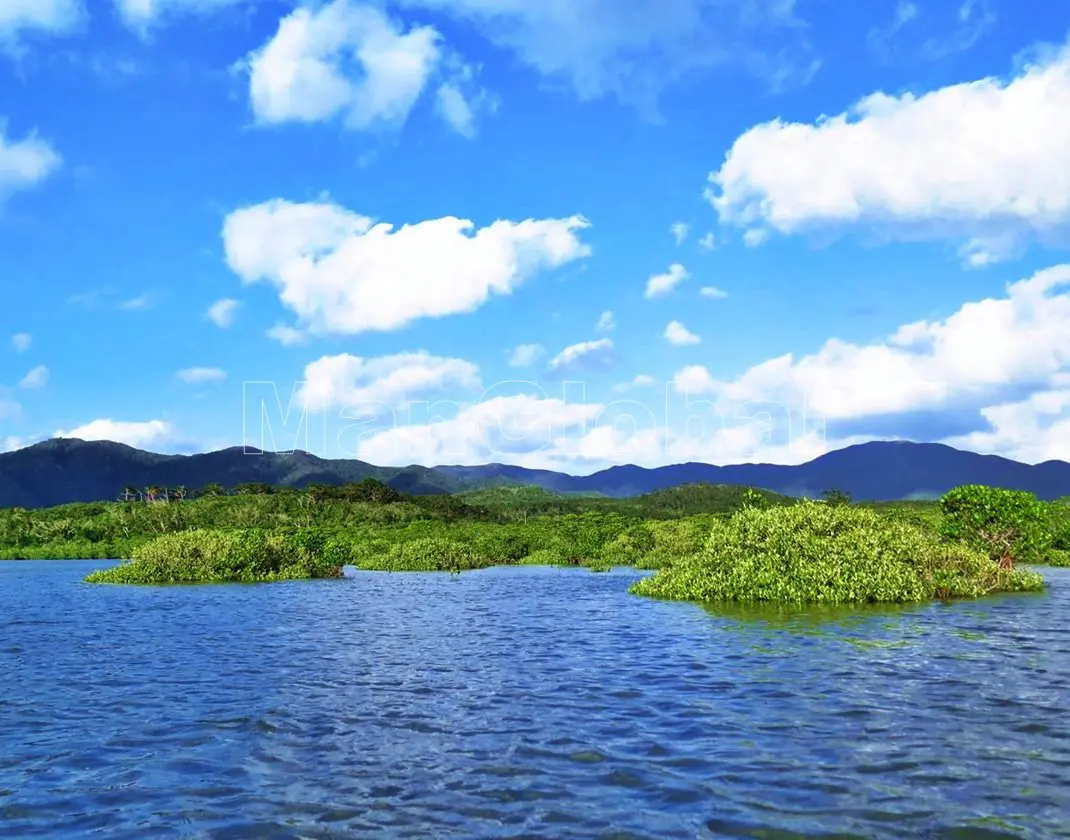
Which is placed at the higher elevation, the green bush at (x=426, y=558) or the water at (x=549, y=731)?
the water at (x=549, y=731)

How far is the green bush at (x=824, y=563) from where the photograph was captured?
35.6 metres

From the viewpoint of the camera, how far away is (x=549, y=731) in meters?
14.8

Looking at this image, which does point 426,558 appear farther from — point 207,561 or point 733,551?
point 733,551

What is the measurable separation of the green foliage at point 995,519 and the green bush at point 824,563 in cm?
830

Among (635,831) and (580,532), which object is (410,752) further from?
(580,532)

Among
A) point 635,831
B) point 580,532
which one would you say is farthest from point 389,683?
point 580,532

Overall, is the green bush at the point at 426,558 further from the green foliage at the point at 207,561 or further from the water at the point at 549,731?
the water at the point at 549,731

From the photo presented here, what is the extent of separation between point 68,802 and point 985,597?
39776 millimetres

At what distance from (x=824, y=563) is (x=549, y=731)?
24.6 metres

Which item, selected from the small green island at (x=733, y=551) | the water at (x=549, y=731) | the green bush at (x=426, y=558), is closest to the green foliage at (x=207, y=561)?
the small green island at (x=733, y=551)

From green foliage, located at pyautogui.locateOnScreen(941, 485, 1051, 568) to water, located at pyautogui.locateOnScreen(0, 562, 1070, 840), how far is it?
21.0 m

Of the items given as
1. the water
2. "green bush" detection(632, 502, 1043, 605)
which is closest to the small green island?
"green bush" detection(632, 502, 1043, 605)

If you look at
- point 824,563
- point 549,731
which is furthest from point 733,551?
point 549,731

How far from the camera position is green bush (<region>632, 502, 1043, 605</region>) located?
35.6 meters
